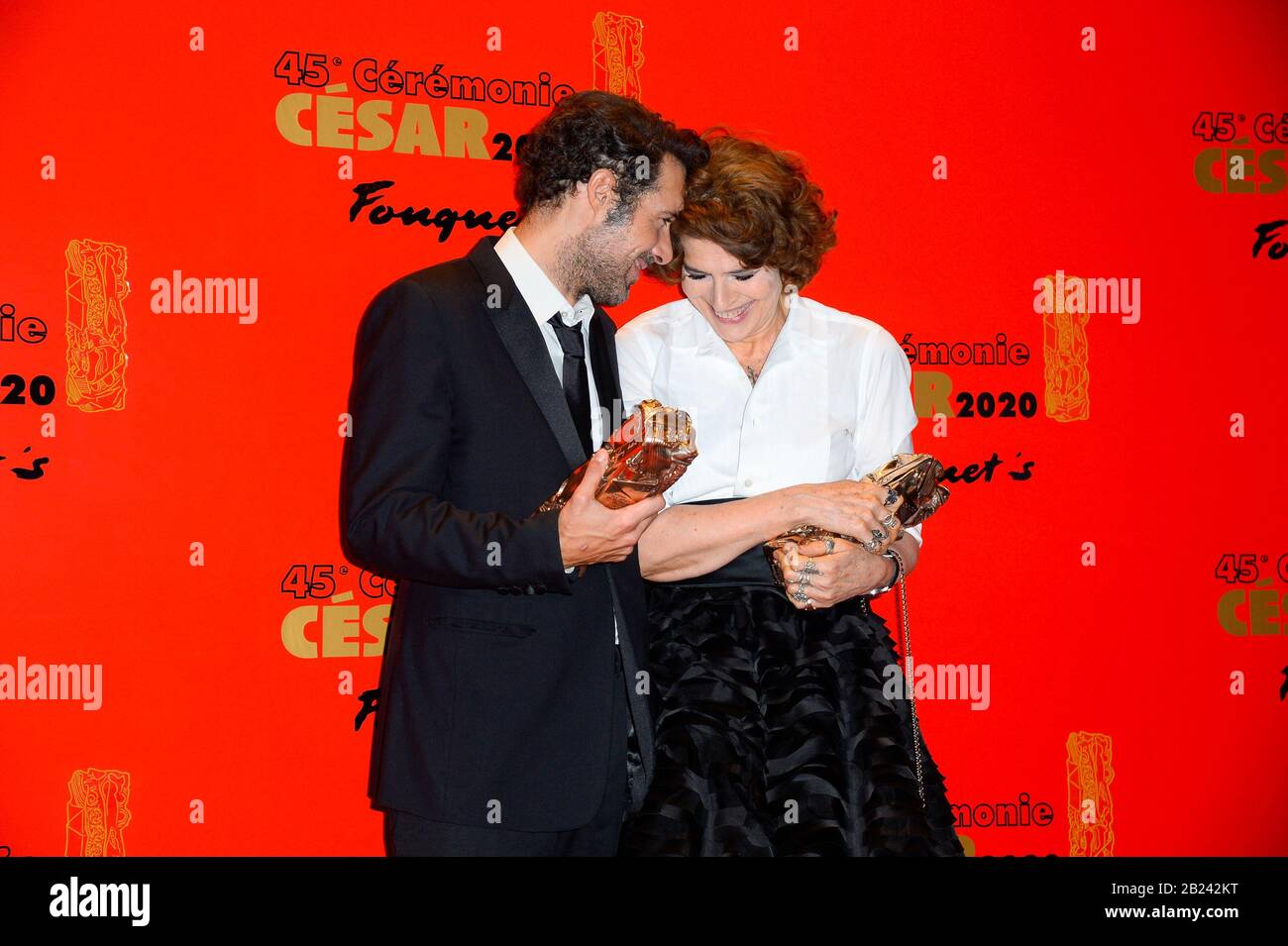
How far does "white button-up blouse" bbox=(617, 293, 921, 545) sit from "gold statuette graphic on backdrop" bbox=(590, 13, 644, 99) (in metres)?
0.89

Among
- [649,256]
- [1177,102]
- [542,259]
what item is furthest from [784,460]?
[1177,102]

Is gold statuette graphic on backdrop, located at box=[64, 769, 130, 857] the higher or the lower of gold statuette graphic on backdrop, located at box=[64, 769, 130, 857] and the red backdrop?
the lower

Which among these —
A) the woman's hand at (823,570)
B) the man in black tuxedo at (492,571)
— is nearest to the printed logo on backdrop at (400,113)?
the man in black tuxedo at (492,571)

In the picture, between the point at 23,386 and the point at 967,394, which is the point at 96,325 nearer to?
the point at 23,386

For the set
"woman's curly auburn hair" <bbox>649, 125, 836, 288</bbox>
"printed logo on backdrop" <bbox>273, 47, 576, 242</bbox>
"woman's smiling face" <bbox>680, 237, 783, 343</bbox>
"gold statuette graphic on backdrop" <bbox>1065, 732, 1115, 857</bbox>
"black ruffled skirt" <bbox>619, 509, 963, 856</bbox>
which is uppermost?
"printed logo on backdrop" <bbox>273, 47, 576, 242</bbox>

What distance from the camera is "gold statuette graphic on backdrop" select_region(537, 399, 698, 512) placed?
5.63ft

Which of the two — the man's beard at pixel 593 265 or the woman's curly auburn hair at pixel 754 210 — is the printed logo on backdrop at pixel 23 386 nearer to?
the man's beard at pixel 593 265

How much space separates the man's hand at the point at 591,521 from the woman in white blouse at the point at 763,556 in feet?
1.24

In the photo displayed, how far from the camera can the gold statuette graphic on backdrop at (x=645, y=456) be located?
1.72m

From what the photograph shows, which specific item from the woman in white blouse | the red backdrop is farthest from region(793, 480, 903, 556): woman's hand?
the red backdrop

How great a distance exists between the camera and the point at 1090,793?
10.6 feet

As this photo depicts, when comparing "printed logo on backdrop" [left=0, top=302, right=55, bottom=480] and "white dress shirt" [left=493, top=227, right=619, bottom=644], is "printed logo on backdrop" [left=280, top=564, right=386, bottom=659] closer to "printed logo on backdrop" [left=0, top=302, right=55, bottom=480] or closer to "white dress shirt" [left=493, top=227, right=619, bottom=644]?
"printed logo on backdrop" [left=0, top=302, right=55, bottom=480]

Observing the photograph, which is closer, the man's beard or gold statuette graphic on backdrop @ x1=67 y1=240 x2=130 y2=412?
the man's beard
